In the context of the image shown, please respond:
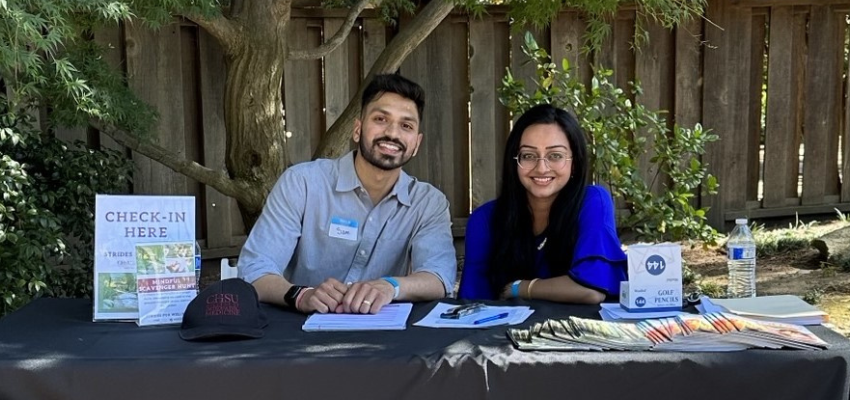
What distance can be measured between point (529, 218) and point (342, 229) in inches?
25.2

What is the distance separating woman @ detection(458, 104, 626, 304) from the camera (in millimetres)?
2777

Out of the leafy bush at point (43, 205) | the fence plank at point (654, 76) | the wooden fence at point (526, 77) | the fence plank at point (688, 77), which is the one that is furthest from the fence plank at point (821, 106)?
the leafy bush at point (43, 205)

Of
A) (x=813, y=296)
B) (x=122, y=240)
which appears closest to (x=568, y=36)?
(x=813, y=296)

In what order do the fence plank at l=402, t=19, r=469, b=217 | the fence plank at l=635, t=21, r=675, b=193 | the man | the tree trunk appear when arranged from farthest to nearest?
the fence plank at l=635, t=21, r=675, b=193
the fence plank at l=402, t=19, r=469, b=217
the tree trunk
the man

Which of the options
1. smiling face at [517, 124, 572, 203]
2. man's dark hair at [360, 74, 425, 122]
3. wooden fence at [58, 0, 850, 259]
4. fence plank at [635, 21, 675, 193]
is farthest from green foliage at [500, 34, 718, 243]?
smiling face at [517, 124, 572, 203]

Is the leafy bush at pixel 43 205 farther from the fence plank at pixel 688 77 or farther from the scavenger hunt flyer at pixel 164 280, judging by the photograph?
the fence plank at pixel 688 77

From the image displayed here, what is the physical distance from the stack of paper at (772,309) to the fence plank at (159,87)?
10.5 feet

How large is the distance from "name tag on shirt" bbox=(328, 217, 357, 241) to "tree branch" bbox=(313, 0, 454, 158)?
1.39 meters

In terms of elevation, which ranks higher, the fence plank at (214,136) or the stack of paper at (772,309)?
the fence plank at (214,136)

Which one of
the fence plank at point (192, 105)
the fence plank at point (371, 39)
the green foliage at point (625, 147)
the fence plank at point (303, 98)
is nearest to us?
the green foliage at point (625, 147)

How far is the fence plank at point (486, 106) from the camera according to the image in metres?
5.40

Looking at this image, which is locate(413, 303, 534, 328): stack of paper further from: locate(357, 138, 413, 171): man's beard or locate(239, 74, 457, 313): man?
locate(357, 138, 413, 171): man's beard

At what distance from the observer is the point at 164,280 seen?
243 centimetres

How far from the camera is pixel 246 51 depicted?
13.1 ft
